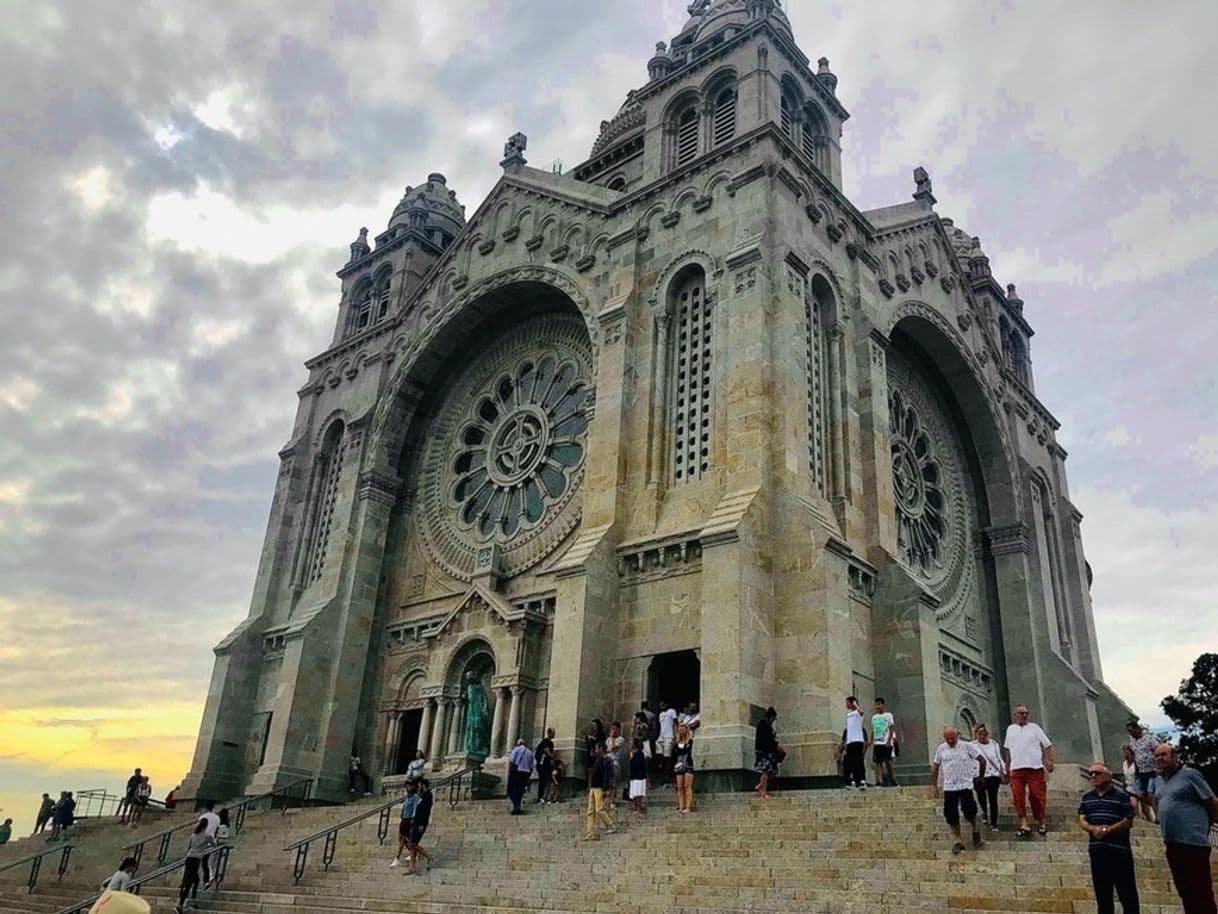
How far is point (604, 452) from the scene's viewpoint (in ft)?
69.5

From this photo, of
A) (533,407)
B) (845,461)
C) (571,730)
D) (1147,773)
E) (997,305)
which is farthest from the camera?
(997,305)

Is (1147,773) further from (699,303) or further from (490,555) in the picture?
(490,555)

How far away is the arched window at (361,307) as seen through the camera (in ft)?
108

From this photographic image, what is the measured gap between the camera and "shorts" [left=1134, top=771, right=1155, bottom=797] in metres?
11.3

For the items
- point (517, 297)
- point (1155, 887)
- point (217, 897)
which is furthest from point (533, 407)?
point (1155, 887)

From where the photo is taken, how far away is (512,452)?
1035 inches

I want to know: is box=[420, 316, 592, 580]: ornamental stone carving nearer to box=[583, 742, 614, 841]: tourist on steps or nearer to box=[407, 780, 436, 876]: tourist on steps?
box=[583, 742, 614, 841]: tourist on steps

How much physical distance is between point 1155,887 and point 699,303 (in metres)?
15.4

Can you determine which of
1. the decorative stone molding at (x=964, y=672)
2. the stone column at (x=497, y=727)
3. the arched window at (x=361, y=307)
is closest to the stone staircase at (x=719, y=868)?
the stone column at (x=497, y=727)

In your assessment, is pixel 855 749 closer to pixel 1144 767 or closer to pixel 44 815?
pixel 1144 767

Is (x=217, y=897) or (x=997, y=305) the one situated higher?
(x=997, y=305)

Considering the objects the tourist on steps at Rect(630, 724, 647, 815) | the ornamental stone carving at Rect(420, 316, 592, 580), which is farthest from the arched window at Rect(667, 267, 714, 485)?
the tourist on steps at Rect(630, 724, 647, 815)

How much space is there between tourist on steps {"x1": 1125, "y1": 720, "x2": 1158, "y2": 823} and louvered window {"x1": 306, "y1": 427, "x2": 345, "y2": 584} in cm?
2168

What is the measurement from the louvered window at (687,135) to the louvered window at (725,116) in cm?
58
